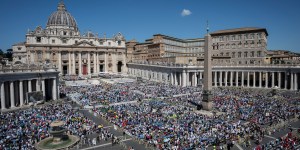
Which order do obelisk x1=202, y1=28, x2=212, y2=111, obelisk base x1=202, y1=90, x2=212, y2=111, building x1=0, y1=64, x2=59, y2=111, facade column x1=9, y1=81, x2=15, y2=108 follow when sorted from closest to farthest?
obelisk base x1=202, y1=90, x2=212, y2=111 < obelisk x1=202, y1=28, x2=212, y2=111 < building x1=0, y1=64, x2=59, y2=111 < facade column x1=9, y1=81, x2=15, y2=108

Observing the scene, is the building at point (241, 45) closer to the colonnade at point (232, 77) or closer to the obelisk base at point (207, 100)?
the colonnade at point (232, 77)

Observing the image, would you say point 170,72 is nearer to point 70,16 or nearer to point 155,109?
point 155,109

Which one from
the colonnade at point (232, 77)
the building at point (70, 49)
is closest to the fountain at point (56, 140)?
the colonnade at point (232, 77)

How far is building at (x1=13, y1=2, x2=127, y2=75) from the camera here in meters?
76.9

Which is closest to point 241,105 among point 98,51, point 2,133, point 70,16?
point 2,133

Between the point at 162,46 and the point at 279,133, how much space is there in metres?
68.8

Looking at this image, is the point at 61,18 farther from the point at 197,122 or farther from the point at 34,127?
the point at 197,122

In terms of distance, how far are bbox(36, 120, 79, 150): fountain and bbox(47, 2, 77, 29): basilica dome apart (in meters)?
83.6

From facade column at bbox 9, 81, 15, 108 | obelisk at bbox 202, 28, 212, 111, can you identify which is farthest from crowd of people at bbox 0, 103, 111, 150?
obelisk at bbox 202, 28, 212, 111

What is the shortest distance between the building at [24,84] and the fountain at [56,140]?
17562mm

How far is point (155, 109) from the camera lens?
3250 cm

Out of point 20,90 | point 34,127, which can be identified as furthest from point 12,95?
point 34,127

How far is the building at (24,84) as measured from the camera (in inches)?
1364

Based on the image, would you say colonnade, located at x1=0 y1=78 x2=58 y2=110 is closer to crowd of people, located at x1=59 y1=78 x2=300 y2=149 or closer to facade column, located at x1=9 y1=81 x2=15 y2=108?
facade column, located at x1=9 y1=81 x2=15 y2=108
